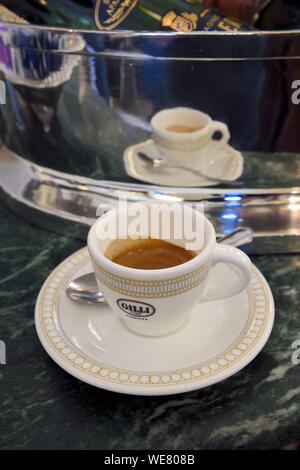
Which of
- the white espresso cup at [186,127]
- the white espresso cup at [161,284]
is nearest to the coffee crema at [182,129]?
the white espresso cup at [186,127]

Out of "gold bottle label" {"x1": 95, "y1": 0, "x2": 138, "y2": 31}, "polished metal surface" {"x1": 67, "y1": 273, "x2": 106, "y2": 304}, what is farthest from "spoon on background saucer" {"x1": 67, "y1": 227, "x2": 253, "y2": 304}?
"gold bottle label" {"x1": 95, "y1": 0, "x2": 138, "y2": 31}

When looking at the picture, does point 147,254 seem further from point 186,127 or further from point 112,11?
point 112,11

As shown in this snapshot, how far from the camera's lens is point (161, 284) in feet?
1.13

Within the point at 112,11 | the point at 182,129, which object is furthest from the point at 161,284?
the point at 112,11

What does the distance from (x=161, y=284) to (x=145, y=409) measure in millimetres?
97

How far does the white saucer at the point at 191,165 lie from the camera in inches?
19.3

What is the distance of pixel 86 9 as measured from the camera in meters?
0.55

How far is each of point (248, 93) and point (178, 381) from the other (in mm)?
264

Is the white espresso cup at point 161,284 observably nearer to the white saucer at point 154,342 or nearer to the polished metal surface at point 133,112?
the white saucer at point 154,342

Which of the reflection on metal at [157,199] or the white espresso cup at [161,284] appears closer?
the white espresso cup at [161,284]

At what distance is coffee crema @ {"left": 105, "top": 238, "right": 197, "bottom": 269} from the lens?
40 centimetres

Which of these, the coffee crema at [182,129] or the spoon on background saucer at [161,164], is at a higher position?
the coffee crema at [182,129]

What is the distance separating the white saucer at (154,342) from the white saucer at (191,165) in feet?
0.38

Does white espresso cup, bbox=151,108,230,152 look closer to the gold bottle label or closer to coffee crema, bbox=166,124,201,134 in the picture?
coffee crema, bbox=166,124,201,134
